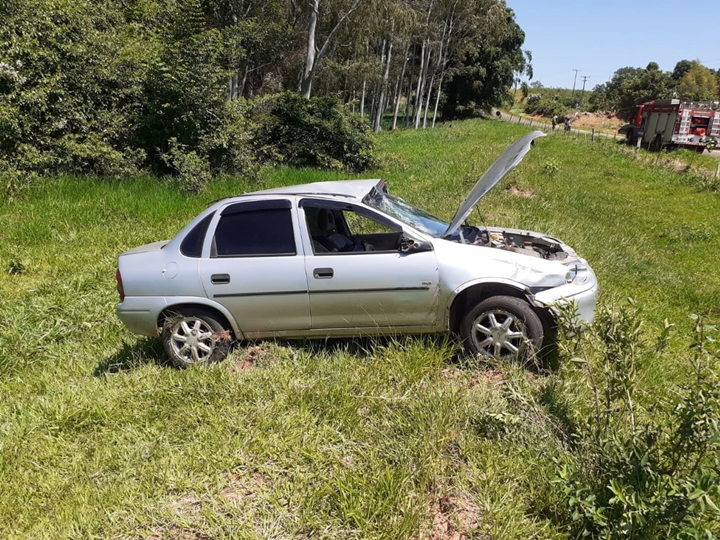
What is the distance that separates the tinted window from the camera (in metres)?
4.55

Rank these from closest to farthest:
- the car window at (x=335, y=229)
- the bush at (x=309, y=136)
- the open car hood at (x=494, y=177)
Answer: the open car hood at (x=494, y=177), the car window at (x=335, y=229), the bush at (x=309, y=136)

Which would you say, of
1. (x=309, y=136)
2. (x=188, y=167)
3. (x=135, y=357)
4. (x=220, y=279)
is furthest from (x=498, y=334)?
(x=309, y=136)

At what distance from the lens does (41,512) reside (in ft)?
9.67

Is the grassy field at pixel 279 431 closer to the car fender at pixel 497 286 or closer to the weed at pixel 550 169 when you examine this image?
the car fender at pixel 497 286

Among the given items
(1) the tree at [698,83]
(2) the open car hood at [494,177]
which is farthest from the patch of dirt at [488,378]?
(1) the tree at [698,83]

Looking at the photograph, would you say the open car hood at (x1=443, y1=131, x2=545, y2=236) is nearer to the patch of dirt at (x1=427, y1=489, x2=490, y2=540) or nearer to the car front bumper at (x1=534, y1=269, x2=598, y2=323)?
the car front bumper at (x1=534, y1=269, x2=598, y2=323)

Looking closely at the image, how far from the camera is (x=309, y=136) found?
51.9ft

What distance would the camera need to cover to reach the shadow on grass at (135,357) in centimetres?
482

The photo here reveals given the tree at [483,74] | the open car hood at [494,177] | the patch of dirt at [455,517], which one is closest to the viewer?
the patch of dirt at [455,517]

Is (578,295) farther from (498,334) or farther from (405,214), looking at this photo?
(405,214)

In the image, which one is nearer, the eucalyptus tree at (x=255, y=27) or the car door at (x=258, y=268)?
the car door at (x=258, y=268)

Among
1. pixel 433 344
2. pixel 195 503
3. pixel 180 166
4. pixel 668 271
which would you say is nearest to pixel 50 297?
pixel 195 503

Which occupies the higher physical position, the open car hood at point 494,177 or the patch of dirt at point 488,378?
the open car hood at point 494,177

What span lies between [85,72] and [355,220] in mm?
9200
